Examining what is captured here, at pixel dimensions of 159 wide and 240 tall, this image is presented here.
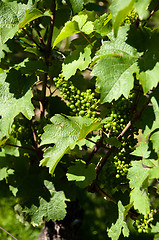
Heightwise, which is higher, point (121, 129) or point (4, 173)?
point (121, 129)

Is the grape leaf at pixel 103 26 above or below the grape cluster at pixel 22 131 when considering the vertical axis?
above

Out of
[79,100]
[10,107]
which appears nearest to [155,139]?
[79,100]

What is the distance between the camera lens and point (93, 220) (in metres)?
3.87

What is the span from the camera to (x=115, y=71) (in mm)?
1657

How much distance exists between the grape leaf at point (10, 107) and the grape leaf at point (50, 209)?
26.6 inches

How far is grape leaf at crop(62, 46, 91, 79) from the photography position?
6.41 ft

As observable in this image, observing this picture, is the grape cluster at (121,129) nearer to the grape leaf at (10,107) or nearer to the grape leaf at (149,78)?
the grape leaf at (149,78)

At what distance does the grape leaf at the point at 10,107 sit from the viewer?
1.98 metres

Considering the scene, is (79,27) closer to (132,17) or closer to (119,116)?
(132,17)

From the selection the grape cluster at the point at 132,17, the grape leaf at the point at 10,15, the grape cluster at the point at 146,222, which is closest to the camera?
the grape cluster at the point at 146,222

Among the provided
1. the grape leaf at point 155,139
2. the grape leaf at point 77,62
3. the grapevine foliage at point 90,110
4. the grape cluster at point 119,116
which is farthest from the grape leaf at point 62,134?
the grape leaf at point 155,139

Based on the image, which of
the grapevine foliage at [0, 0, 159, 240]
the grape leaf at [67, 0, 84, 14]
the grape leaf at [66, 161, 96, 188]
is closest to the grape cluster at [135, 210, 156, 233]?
the grapevine foliage at [0, 0, 159, 240]

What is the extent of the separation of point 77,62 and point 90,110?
0.32 metres

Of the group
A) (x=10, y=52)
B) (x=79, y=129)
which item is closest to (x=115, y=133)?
(x=79, y=129)
